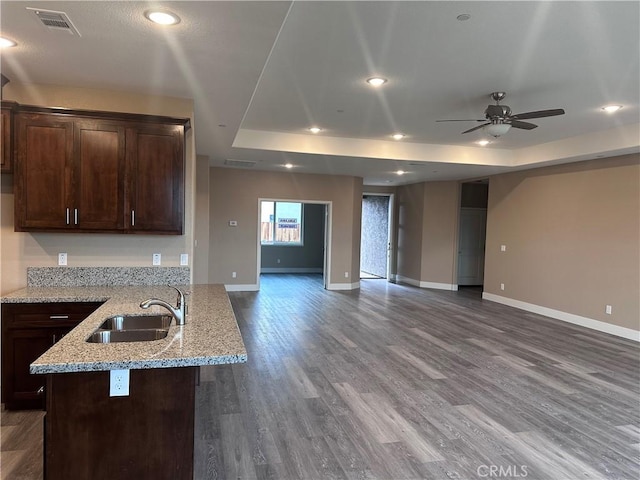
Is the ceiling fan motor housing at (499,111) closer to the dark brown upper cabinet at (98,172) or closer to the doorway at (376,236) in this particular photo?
the dark brown upper cabinet at (98,172)

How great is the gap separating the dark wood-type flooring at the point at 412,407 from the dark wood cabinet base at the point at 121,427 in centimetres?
67

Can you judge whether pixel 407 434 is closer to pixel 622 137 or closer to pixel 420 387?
pixel 420 387

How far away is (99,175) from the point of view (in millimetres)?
3197

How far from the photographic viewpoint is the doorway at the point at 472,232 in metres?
10.1

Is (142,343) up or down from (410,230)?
down

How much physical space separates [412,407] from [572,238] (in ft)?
16.0

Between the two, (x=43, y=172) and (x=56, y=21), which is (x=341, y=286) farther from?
(x=56, y=21)

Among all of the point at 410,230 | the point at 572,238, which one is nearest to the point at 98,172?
the point at 572,238

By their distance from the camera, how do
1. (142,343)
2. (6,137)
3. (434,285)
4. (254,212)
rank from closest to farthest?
1. (142,343)
2. (6,137)
3. (254,212)
4. (434,285)

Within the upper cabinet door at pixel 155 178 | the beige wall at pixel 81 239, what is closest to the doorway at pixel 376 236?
the beige wall at pixel 81 239

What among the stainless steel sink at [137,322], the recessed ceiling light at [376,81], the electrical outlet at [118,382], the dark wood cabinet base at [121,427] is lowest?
the dark wood cabinet base at [121,427]

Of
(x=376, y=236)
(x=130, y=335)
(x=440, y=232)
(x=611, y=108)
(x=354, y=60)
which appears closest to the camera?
(x=130, y=335)

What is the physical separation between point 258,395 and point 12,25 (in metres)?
3.09

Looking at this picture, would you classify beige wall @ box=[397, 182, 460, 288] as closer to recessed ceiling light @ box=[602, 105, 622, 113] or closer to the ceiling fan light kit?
recessed ceiling light @ box=[602, 105, 622, 113]
